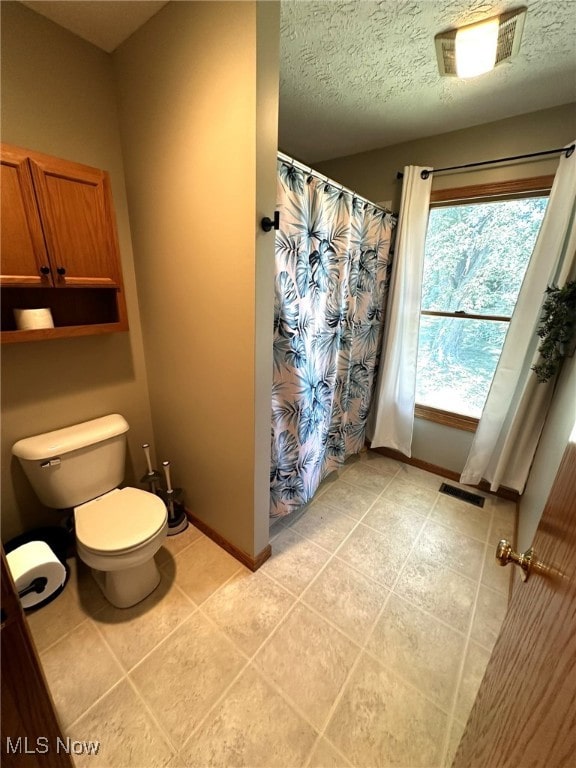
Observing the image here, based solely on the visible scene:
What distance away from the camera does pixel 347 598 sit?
59.2 inches

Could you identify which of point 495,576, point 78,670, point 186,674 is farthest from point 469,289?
point 78,670

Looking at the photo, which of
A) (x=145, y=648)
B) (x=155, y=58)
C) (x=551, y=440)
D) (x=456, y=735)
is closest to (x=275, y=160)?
(x=155, y=58)

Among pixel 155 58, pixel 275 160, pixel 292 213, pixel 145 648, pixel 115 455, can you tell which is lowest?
pixel 145 648

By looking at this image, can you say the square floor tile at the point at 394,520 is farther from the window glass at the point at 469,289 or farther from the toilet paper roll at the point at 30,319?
the toilet paper roll at the point at 30,319

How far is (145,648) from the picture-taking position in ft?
4.18

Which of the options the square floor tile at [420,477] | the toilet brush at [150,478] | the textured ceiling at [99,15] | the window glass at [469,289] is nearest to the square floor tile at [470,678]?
the square floor tile at [420,477]

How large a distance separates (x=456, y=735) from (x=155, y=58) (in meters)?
2.79

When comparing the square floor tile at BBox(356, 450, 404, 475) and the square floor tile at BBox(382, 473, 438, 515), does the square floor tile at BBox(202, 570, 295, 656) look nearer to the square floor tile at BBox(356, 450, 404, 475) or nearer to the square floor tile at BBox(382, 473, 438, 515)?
the square floor tile at BBox(382, 473, 438, 515)

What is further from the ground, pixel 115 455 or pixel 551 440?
pixel 551 440

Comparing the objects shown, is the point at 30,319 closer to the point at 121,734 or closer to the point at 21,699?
the point at 21,699

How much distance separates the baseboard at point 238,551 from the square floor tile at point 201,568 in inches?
1.1

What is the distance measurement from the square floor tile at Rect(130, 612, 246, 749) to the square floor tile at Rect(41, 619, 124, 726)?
11 cm

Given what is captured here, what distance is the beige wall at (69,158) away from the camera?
1.24 m

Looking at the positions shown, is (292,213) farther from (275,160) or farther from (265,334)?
(265,334)
